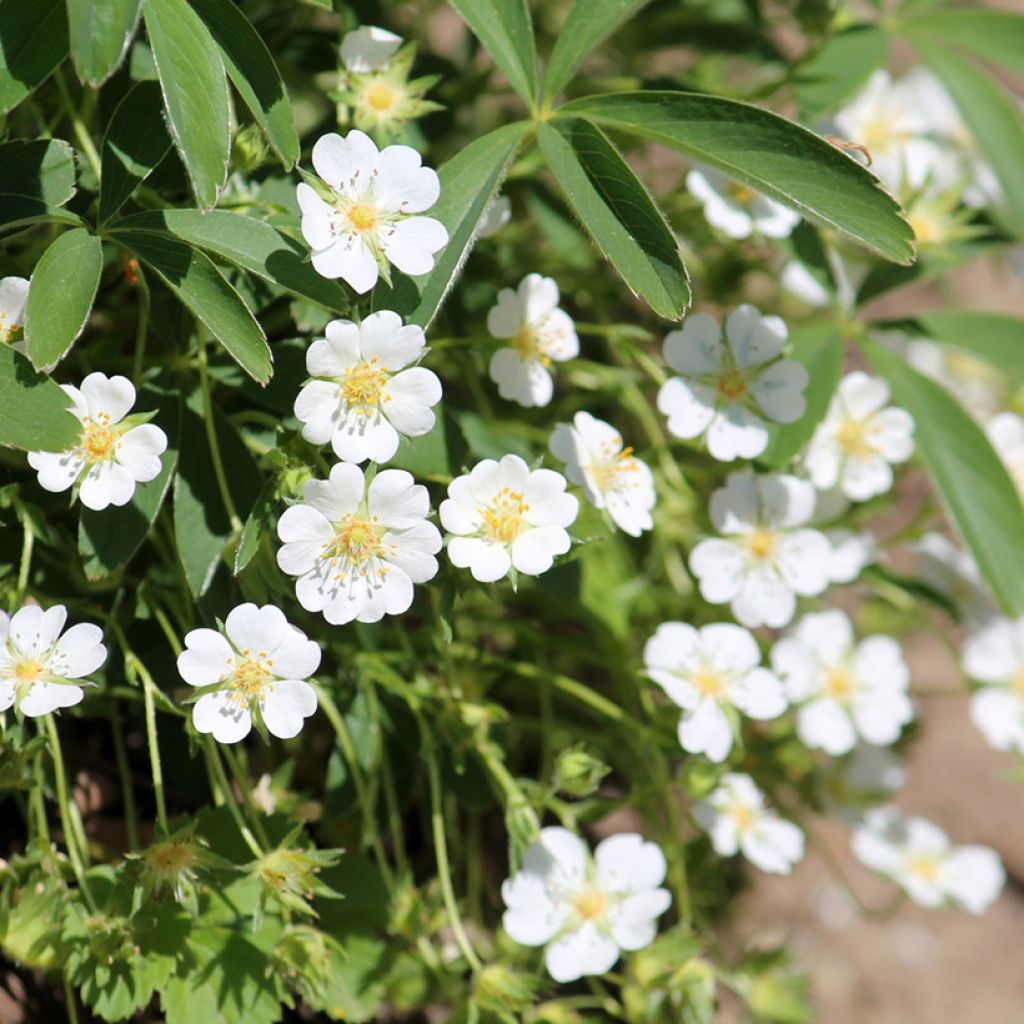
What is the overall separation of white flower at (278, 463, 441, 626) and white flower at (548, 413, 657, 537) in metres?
0.19

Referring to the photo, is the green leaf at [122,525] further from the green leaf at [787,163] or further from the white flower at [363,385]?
the green leaf at [787,163]

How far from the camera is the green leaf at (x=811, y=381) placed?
43.5 inches

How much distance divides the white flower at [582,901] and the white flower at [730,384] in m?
0.38

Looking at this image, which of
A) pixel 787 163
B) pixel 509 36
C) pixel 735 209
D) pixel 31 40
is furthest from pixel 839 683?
pixel 31 40

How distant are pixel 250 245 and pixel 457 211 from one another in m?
0.16

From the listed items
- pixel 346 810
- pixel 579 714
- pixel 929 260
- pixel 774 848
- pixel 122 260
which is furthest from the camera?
pixel 579 714

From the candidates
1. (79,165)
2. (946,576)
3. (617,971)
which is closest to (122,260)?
(79,165)

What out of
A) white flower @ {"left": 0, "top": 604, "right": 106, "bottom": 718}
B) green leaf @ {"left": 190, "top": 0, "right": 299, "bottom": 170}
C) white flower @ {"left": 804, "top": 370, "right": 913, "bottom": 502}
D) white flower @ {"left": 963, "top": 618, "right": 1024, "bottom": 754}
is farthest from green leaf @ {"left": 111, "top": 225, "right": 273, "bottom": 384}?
white flower @ {"left": 963, "top": 618, "right": 1024, "bottom": 754}

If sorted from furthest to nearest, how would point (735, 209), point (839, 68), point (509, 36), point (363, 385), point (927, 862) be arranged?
point (927, 862)
point (839, 68)
point (735, 209)
point (509, 36)
point (363, 385)

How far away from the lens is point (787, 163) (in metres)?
0.88

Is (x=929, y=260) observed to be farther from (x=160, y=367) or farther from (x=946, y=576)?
(x=160, y=367)

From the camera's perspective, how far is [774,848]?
1243 millimetres

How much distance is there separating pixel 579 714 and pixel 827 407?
1.79 ft

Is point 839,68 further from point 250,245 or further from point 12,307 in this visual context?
point 12,307
